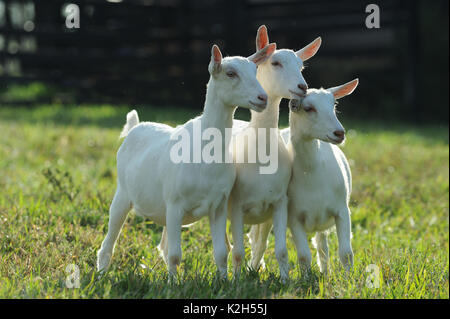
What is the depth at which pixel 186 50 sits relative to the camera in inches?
543

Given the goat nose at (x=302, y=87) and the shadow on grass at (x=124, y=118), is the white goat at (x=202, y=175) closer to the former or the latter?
the goat nose at (x=302, y=87)

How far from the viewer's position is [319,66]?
14.2m

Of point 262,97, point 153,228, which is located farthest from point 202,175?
point 153,228

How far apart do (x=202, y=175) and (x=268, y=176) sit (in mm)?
454

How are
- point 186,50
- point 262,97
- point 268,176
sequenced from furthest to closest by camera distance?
point 186,50 < point 268,176 < point 262,97

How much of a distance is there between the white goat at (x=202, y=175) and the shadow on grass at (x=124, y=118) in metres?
5.51

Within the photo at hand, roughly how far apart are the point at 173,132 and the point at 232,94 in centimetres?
67

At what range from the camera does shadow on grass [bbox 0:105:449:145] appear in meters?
10.4

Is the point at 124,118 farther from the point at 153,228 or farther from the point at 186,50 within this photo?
the point at 153,228

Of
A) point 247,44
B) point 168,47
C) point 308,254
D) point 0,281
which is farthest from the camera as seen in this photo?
point 168,47

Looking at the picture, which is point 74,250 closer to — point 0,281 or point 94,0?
point 0,281

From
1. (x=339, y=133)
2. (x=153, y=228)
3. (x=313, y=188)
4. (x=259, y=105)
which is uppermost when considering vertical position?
(x=259, y=105)

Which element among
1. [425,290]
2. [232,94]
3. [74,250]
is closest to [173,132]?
[232,94]

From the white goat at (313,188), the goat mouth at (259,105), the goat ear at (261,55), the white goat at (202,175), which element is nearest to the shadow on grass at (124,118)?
the white goat at (202,175)
